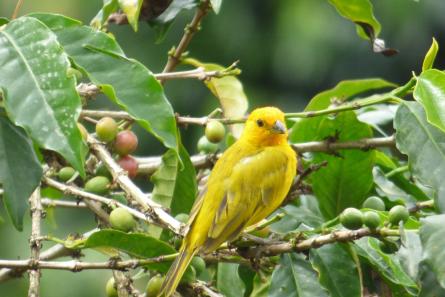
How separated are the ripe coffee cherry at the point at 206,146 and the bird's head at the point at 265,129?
162 mm

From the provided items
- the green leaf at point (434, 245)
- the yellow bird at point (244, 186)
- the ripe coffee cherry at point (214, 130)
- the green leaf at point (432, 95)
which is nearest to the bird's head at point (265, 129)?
the yellow bird at point (244, 186)

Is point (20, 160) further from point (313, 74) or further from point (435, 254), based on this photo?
point (313, 74)

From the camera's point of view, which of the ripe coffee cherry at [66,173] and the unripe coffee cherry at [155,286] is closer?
the unripe coffee cherry at [155,286]

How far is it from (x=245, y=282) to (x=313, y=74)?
32.1 feet

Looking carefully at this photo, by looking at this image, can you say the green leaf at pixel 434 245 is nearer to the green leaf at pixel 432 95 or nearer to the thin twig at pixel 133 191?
the green leaf at pixel 432 95

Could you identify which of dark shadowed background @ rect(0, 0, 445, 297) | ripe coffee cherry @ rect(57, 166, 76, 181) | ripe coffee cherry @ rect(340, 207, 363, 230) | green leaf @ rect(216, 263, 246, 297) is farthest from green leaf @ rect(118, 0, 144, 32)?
dark shadowed background @ rect(0, 0, 445, 297)

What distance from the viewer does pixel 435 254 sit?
212cm

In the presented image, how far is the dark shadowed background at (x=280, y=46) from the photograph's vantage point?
1130 cm

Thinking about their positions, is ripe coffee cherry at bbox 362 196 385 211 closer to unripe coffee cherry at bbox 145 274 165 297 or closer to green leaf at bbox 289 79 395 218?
green leaf at bbox 289 79 395 218

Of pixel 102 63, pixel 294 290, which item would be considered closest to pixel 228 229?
pixel 294 290

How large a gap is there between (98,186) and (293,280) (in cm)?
62

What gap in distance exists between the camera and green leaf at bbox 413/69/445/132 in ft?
7.51

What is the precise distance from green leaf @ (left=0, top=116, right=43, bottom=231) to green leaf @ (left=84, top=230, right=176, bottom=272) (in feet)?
0.59

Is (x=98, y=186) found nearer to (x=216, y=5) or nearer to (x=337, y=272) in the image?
(x=216, y=5)
